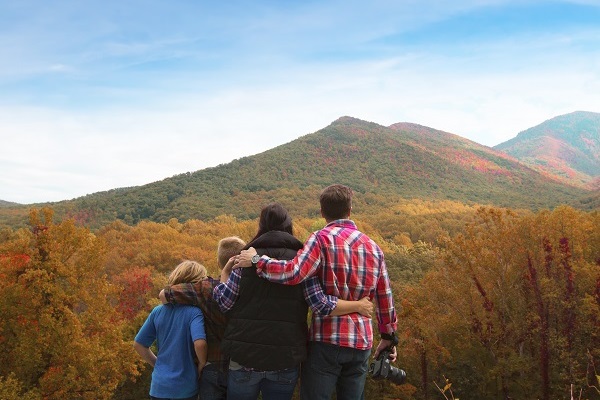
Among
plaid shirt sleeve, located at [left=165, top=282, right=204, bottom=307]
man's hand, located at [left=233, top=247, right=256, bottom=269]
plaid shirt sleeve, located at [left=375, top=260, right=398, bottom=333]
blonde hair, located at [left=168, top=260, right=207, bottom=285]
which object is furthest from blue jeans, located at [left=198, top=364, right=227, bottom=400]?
plaid shirt sleeve, located at [left=375, top=260, right=398, bottom=333]

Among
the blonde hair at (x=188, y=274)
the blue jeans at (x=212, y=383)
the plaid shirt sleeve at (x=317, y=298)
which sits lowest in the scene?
the blue jeans at (x=212, y=383)

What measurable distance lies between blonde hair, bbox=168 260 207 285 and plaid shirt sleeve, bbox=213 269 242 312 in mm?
296

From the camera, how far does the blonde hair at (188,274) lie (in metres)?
3.65

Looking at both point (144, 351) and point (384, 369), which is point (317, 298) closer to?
point (384, 369)

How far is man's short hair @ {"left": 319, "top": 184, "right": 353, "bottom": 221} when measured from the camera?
3.64 metres

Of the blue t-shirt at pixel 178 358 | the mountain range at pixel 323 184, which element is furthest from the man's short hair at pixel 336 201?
the mountain range at pixel 323 184

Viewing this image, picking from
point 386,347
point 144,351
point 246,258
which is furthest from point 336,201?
point 144,351

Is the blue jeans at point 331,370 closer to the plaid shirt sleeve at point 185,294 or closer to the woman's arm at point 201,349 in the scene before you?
the woman's arm at point 201,349

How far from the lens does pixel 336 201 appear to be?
364cm

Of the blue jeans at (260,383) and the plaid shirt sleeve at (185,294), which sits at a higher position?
the plaid shirt sleeve at (185,294)

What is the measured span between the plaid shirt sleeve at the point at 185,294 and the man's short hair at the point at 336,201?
3.60 feet

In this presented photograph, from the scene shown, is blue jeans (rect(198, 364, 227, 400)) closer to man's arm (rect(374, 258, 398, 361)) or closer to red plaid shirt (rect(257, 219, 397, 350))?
red plaid shirt (rect(257, 219, 397, 350))

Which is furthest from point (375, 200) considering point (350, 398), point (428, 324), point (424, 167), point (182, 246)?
point (350, 398)

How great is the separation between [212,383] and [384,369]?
4.21 ft
